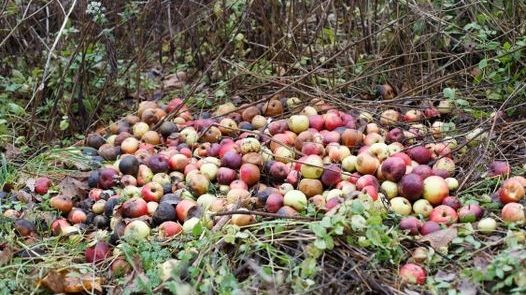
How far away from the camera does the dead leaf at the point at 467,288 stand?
9.55ft

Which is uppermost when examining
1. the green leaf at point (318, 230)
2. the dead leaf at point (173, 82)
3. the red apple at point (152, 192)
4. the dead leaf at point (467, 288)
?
the green leaf at point (318, 230)

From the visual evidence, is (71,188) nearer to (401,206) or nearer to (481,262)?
(401,206)

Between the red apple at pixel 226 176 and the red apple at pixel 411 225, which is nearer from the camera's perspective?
the red apple at pixel 411 225

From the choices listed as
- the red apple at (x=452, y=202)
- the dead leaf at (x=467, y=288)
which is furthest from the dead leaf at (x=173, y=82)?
the dead leaf at (x=467, y=288)

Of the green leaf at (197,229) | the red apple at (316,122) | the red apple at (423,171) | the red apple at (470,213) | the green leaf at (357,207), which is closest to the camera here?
the green leaf at (357,207)

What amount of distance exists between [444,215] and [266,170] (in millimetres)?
1115

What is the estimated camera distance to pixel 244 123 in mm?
4914


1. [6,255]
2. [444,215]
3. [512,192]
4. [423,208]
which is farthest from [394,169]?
[6,255]

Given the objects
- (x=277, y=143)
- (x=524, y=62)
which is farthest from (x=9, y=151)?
(x=524, y=62)

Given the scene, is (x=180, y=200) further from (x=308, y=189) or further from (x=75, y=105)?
(x=75, y=105)

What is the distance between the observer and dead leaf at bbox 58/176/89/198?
4.18 metres

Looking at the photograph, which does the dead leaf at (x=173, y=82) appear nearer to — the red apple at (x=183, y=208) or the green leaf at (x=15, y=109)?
the green leaf at (x=15, y=109)

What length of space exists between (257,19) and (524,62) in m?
2.16

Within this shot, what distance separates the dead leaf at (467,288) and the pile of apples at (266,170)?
0.19m
